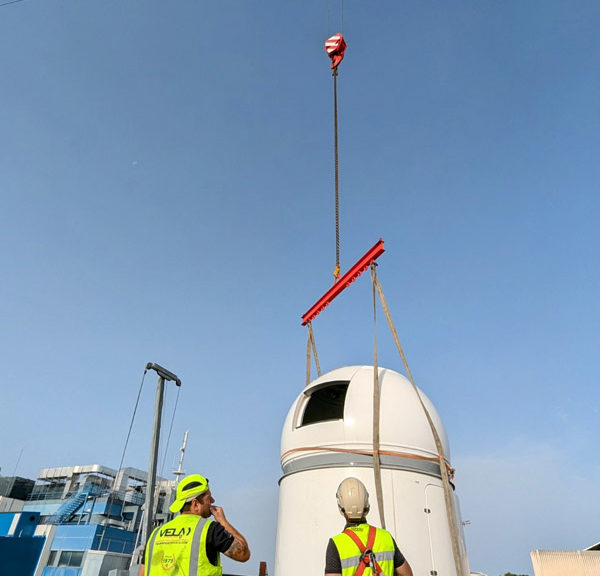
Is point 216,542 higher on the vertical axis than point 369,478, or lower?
lower

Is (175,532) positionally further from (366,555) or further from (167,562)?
(366,555)

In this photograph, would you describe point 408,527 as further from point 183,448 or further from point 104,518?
point 104,518

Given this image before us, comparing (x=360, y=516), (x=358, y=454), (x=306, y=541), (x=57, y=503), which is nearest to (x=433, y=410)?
(x=358, y=454)

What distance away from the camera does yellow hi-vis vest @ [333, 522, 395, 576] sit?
341cm

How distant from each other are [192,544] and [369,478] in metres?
4.66

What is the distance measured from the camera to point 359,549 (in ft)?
11.3

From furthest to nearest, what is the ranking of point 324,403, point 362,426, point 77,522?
point 77,522
point 324,403
point 362,426

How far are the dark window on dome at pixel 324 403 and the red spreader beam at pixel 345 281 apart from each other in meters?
2.74

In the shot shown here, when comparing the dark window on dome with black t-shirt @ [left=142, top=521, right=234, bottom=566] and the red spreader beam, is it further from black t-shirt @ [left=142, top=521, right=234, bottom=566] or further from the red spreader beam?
black t-shirt @ [left=142, top=521, right=234, bottom=566]

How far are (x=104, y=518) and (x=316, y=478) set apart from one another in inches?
1956

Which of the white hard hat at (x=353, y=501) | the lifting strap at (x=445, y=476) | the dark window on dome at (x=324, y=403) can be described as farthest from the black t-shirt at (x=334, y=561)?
the dark window on dome at (x=324, y=403)

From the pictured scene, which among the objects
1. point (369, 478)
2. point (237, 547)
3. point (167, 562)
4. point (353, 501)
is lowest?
point (167, 562)

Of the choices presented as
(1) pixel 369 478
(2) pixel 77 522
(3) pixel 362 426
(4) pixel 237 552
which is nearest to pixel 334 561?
(4) pixel 237 552

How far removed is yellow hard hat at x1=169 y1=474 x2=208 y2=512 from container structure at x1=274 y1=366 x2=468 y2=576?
4288 mm
